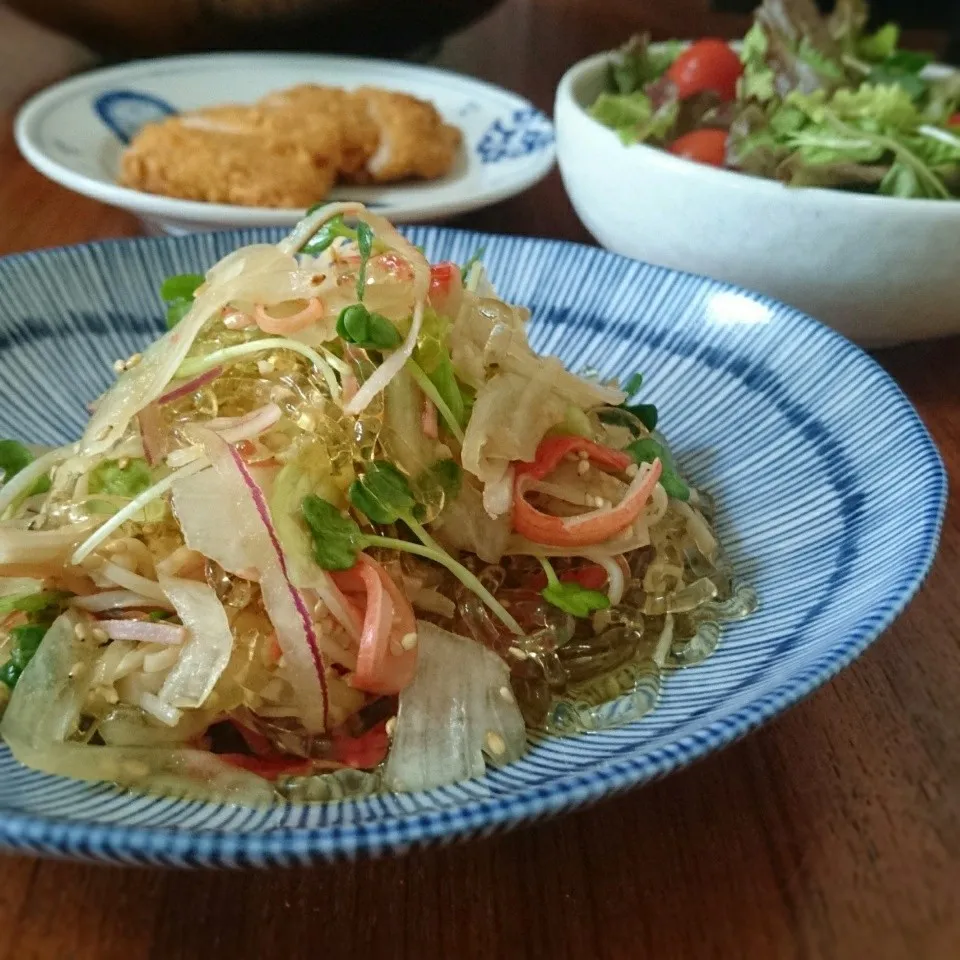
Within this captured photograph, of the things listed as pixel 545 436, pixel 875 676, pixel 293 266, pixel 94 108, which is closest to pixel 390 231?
pixel 293 266

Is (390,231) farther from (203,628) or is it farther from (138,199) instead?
(138,199)

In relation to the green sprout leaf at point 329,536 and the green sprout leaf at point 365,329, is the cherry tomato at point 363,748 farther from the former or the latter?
the green sprout leaf at point 365,329

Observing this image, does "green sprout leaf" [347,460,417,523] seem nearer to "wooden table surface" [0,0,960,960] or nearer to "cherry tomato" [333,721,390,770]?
"cherry tomato" [333,721,390,770]

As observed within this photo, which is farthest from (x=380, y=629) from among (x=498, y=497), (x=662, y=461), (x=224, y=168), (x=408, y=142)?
(x=408, y=142)

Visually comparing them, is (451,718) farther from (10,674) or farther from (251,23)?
(251,23)

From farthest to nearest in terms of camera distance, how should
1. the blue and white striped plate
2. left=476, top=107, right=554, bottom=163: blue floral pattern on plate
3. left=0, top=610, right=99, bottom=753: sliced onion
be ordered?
1. left=476, top=107, right=554, bottom=163: blue floral pattern on plate
2. left=0, top=610, right=99, bottom=753: sliced onion
3. the blue and white striped plate

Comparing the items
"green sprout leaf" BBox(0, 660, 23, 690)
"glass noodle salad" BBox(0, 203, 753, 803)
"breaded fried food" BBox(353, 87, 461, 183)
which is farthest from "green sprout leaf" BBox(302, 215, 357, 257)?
"breaded fried food" BBox(353, 87, 461, 183)
